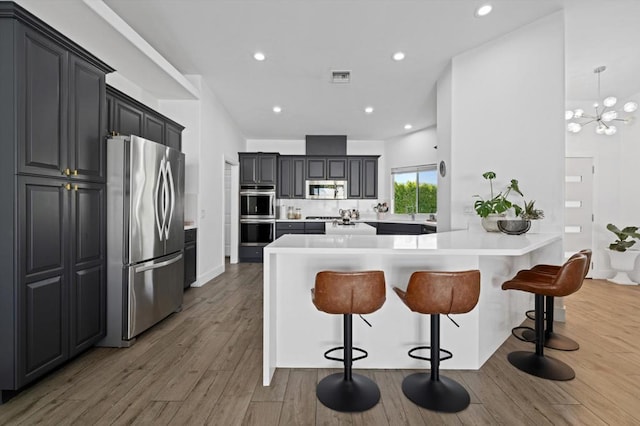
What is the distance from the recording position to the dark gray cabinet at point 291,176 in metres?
6.96

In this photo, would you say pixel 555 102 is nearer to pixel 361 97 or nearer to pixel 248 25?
pixel 361 97

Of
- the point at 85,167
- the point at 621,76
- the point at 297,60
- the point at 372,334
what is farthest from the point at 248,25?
the point at 621,76

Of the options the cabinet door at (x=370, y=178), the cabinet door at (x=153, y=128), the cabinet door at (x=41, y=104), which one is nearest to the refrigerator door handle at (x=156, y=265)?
the cabinet door at (x=41, y=104)

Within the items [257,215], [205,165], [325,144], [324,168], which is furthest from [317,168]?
[205,165]

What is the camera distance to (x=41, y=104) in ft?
6.25

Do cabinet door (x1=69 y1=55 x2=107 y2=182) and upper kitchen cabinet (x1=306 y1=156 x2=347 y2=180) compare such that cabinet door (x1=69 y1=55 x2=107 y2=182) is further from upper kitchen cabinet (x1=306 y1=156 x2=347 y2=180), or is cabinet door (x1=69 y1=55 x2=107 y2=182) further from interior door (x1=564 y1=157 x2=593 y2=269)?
interior door (x1=564 y1=157 x2=593 y2=269)

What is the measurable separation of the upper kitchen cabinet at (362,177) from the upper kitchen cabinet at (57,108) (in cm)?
515

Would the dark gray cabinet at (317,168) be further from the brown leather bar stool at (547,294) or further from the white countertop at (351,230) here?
the brown leather bar stool at (547,294)

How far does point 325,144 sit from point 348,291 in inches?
224

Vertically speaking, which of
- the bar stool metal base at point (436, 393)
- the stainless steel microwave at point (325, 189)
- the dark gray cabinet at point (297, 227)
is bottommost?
the bar stool metal base at point (436, 393)

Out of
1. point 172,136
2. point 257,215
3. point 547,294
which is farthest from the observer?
point 257,215

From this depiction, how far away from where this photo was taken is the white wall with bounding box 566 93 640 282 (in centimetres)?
474

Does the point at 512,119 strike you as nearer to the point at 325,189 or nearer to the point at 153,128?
the point at 153,128

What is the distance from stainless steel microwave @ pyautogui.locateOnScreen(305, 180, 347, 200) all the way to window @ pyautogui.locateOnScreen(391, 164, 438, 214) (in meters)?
1.26
